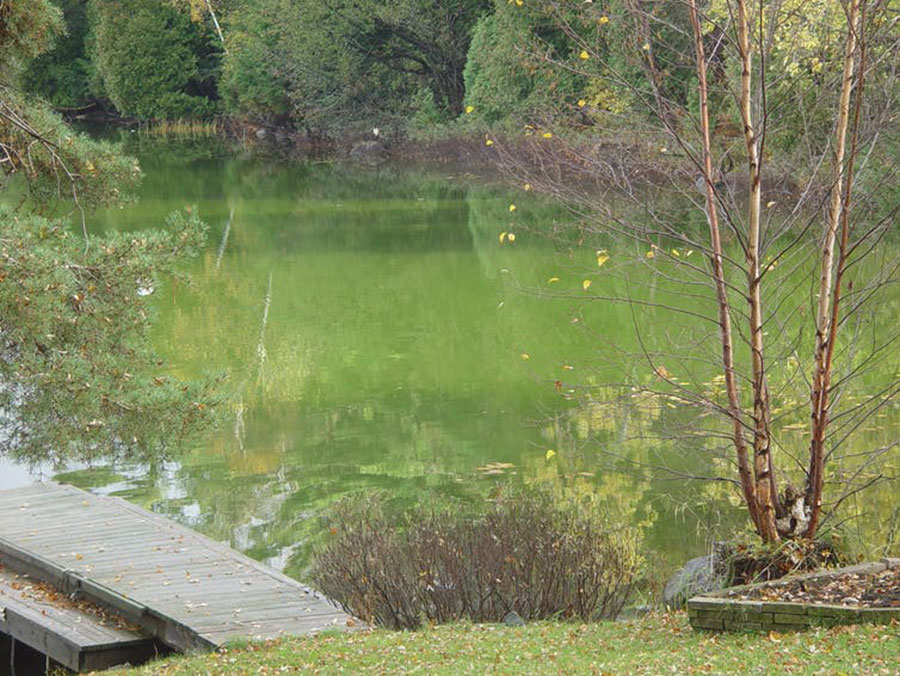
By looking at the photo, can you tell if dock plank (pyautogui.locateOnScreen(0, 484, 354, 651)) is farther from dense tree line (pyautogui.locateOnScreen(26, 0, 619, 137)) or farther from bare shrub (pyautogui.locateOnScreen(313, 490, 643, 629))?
dense tree line (pyautogui.locateOnScreen(26, 0, 619, 137))

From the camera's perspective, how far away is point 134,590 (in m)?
8.86

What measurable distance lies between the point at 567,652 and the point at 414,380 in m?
10.1

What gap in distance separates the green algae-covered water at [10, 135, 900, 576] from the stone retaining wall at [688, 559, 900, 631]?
4.33 feet

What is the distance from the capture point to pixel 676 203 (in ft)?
86.3

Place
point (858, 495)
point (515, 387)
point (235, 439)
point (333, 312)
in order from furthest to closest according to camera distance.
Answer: point (333, 312) → point (515, 387) → point (235, 439) → point (858, 495)

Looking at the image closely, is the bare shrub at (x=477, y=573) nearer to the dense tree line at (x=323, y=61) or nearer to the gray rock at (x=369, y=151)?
the dense tree line at (x=323, y=61)

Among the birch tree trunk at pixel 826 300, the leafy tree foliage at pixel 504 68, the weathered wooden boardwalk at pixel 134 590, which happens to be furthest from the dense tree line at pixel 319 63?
the birch tree trunk at pixel 826 300

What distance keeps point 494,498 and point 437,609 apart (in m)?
3.39

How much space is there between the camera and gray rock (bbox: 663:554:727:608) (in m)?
8.53

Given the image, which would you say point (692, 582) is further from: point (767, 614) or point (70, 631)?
point (70, 631)

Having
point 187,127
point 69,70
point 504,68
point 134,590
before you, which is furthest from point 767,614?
point 69,70

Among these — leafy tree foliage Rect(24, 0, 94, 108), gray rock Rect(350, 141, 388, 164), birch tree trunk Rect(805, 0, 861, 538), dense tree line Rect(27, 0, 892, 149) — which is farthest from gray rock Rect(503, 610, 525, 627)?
leafy tree foliage Rect(24, 0, 94, 108)

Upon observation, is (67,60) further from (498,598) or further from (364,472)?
(498,598)

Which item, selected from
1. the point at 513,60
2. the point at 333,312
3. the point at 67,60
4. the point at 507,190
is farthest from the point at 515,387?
the point at 67,60
